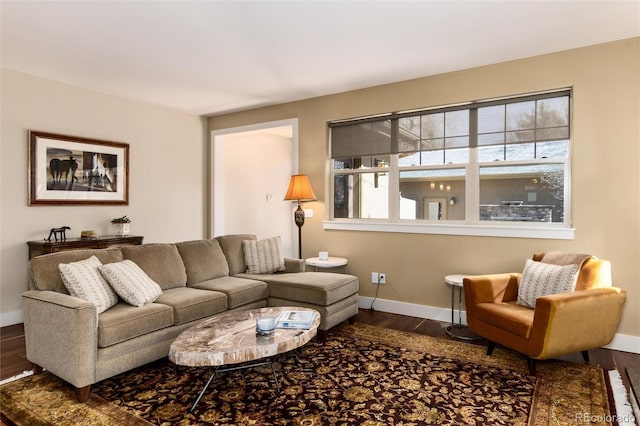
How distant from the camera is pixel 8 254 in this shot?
3.86 metres

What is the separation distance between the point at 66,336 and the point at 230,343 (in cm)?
103

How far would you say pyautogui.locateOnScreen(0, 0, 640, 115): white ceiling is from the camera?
8.84ft

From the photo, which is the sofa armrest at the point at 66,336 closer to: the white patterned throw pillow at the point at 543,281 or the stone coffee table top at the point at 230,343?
the stone coffee table top at the point at 230,343

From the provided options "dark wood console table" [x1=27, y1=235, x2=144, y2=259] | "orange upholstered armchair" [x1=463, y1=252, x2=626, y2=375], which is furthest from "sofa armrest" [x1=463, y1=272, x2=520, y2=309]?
"dark wood console table" [x1=27, y1=235, x2=144, y2=259]

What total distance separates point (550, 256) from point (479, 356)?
103 centimetres

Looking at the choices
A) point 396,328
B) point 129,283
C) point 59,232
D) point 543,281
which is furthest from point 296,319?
point 59,232

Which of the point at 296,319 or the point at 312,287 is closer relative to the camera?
the point at 296,319

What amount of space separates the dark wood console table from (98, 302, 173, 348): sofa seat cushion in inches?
59.8

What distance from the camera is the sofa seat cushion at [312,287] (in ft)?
11.1

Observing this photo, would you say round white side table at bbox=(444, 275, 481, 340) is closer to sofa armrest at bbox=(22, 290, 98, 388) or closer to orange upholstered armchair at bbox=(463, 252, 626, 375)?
orange upholstered armchair at bbox=(463, 252, 626, 375)

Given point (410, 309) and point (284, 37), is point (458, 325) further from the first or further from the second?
point (284, 37)

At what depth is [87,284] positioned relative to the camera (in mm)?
2643

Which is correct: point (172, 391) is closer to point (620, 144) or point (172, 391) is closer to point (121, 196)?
point (121, 196)

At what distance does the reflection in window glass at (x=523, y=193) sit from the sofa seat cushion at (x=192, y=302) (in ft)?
8.89
